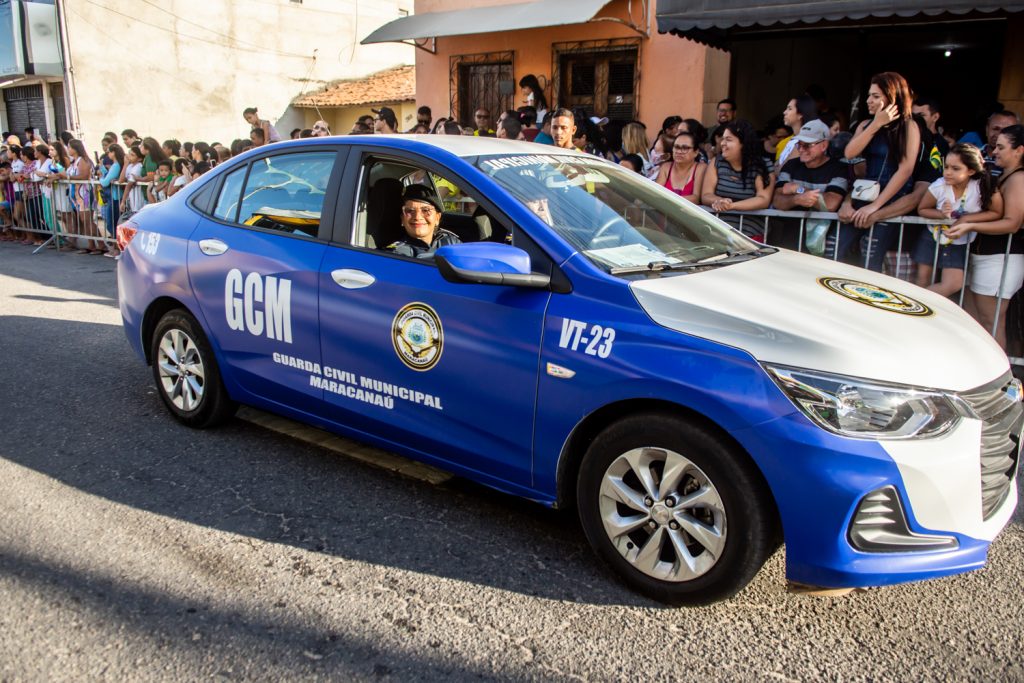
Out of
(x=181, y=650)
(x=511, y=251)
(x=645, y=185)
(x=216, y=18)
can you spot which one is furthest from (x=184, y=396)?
(x=216, y=18)

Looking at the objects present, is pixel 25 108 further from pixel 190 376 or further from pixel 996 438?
pixel 996 438

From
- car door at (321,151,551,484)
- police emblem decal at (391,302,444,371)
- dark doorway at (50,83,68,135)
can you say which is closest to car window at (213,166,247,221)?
car door at (321,151,551,484)

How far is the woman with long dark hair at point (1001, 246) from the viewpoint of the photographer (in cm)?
518

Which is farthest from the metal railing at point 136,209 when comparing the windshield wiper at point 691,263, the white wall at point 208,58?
the white wall at point 208,58

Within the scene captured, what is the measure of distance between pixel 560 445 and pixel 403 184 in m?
1.73

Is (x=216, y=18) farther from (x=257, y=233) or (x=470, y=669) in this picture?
(x=470, y=669)

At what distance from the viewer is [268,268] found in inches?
155

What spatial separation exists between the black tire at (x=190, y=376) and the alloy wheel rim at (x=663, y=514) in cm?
250

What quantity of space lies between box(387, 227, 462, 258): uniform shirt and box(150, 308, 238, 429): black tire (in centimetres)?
133

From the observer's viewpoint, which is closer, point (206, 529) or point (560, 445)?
point (560, 445)

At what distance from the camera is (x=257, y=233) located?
→ 162 inches

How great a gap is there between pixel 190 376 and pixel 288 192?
1248 mm

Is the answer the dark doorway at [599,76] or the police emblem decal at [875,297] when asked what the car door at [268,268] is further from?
the dark doorway at [599,76]

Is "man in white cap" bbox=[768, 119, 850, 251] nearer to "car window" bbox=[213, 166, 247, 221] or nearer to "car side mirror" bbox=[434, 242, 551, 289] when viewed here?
"car side mirror" bbox=[434, 242, 551, 289]
